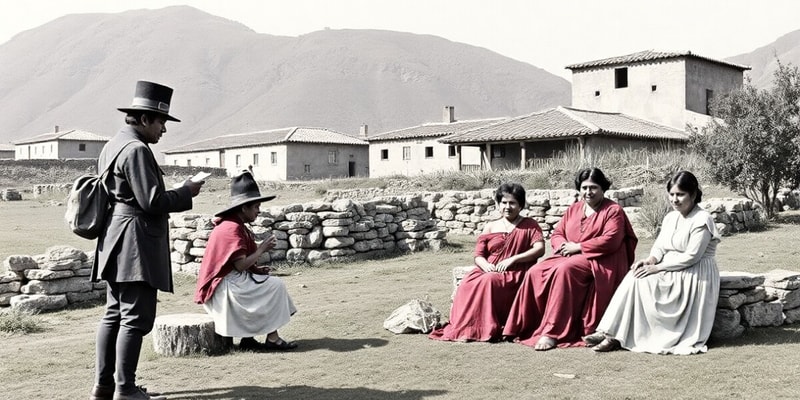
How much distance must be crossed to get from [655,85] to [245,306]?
31822mm

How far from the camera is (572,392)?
16.3 feet

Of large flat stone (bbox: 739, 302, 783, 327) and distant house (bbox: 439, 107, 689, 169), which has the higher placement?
distant house (bbox: 439, 107, 689, 169)

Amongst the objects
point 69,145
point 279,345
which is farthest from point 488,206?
point 69,145

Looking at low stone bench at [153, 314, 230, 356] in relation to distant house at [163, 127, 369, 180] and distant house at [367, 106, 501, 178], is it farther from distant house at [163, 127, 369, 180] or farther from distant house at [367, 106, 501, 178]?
distant house at [163, 127, 369, 180]

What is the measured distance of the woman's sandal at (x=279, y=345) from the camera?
21.4 ft

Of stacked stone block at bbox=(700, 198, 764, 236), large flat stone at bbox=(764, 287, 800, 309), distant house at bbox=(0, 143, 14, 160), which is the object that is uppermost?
distant house at bbox=(0, 143, 14, 160)

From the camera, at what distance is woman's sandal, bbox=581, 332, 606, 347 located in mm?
6227

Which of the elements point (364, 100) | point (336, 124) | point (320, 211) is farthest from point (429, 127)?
point (364, 100)

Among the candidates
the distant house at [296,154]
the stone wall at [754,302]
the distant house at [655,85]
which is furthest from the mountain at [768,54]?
the stone wall at [754,302]

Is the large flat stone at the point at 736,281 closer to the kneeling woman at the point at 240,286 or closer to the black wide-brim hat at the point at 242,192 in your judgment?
the kneeling woman at the point at 240,286

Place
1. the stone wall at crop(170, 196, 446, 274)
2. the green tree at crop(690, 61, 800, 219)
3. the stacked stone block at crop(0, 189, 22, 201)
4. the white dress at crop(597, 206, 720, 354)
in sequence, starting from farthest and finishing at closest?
the stacked stone block at crop(0, 189, 22, 201) → the green tree at crop(690, 61, 800, 219) → the stone wall at crop(170, 196, 446, 274) → the white dress at crop(597, 206, 720, 354)

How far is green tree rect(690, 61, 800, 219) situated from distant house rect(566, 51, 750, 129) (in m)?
16.6

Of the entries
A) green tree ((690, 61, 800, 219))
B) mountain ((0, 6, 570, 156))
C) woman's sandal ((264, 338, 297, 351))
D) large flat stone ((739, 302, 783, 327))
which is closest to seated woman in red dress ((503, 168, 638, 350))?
large flat stone ((739, 302, 783, 327))

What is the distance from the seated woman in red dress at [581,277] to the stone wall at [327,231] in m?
6.47
